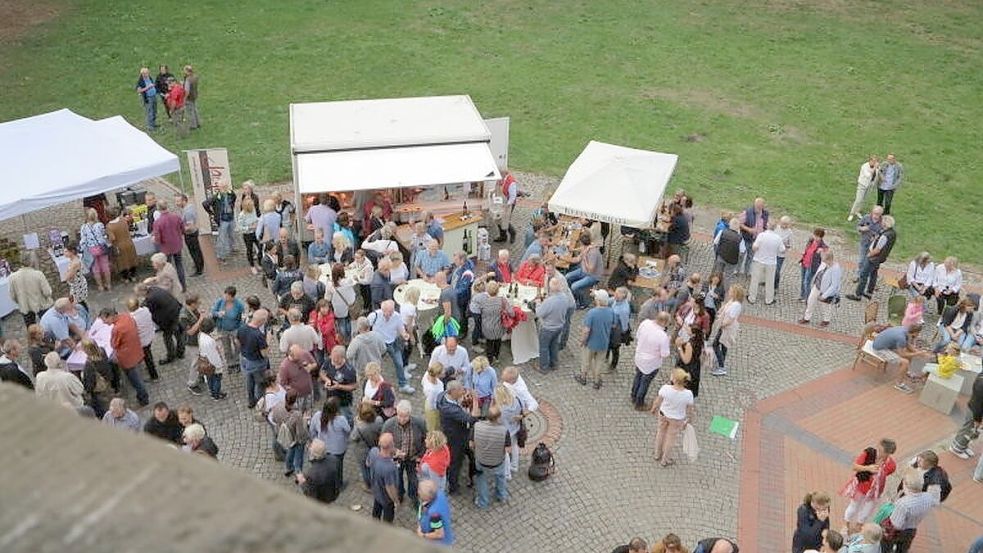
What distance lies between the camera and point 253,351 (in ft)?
33.8

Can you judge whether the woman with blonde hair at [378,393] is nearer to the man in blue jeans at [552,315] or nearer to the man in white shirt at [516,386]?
the man in white shirt at [516,386]

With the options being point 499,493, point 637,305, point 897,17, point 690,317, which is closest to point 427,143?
point 637,305

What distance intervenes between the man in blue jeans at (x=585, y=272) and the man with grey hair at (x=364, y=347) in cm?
406

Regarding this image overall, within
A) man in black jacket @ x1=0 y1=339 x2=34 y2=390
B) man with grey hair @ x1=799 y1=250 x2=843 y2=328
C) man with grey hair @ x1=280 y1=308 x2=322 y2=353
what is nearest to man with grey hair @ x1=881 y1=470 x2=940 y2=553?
man with grey hair @ x1=799 y1=250 x2=843 y2=328

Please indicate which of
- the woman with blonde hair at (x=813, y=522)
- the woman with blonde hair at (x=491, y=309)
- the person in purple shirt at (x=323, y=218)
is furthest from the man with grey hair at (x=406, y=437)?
the person in purple shirt at (x=323, y=218)

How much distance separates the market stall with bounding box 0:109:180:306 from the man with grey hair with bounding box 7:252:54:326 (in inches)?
37.6

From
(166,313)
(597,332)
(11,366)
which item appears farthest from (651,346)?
(11,366)

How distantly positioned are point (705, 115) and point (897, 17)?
1360 cm

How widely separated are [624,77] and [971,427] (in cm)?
1601

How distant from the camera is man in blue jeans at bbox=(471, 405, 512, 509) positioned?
28.7 ft

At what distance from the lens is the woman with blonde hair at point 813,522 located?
7984 mm

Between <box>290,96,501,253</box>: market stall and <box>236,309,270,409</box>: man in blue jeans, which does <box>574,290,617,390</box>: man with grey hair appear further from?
<box>236,309,270,409</box>: man in blue jeans

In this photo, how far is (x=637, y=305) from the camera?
1373cm

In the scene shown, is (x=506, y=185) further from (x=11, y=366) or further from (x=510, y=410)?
(x=11, y=366)
